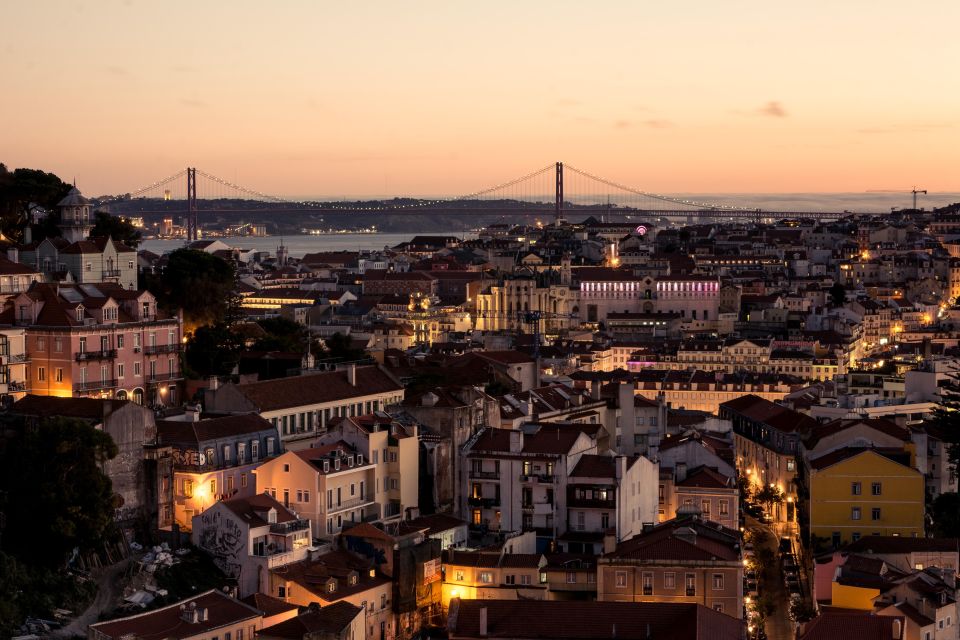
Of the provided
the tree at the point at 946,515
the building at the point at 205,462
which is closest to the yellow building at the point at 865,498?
the tree at the point at 946,515

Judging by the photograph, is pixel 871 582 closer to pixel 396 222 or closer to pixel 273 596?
pixel 273 596

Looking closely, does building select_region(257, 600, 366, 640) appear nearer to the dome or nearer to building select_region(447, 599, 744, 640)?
building select_region(447, 599, 744, 640)

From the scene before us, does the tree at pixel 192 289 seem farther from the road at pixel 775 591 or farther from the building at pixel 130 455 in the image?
the road at pixel 775 591

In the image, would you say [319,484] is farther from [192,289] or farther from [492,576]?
[192,289]

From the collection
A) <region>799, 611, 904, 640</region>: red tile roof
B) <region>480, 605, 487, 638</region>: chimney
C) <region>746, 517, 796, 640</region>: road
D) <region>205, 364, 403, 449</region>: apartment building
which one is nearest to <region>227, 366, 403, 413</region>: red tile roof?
<region>205, 364, 403, 449</region>: apartment building

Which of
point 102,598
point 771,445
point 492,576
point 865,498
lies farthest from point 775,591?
point 102,598

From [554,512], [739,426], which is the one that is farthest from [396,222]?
[554,512]
